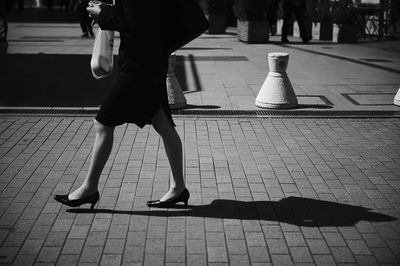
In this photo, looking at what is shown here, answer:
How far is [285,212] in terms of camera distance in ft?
13.8

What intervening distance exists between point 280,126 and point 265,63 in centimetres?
615

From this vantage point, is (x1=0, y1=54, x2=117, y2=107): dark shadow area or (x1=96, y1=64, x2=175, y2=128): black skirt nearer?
(x1=96, y1=64, x2=175, y2=128): black skirt

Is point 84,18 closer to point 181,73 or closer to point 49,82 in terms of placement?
point 181,73

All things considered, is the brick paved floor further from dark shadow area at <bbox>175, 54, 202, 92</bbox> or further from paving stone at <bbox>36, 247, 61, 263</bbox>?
dark shadow area at <bbox>175, 54, 202, 92</bbox>

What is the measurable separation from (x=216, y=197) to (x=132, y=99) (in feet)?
3.91

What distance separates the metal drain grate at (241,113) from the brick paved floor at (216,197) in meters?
0.48

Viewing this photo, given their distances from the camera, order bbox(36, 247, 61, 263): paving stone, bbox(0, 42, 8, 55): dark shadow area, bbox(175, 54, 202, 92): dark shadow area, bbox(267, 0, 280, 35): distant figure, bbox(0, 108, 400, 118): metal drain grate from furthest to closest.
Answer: bbox(267, 0, 280, 35): distant figure, bbox(0, 42, 8, 55): dark shadow area, bbox(175, 54, 202, 92): dark shadow area, bbox(0, 108, 400, 118): metal drain grate, bbox(36, 247, 61, 263): paving stone

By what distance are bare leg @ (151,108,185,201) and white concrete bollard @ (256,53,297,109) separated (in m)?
3.76

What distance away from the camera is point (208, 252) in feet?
11.5

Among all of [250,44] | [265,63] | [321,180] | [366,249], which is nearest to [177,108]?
[321,180]

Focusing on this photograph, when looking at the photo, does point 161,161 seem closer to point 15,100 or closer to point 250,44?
point 15,100

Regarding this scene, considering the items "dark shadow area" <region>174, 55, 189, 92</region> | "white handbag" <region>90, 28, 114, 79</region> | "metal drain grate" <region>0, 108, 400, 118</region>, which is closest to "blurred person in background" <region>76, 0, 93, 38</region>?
"dark shadow area" <region>174, 55, 189, 92</region>

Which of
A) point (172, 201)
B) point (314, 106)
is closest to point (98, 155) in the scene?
point (172, 201)

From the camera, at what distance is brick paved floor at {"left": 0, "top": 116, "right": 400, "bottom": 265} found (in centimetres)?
354
